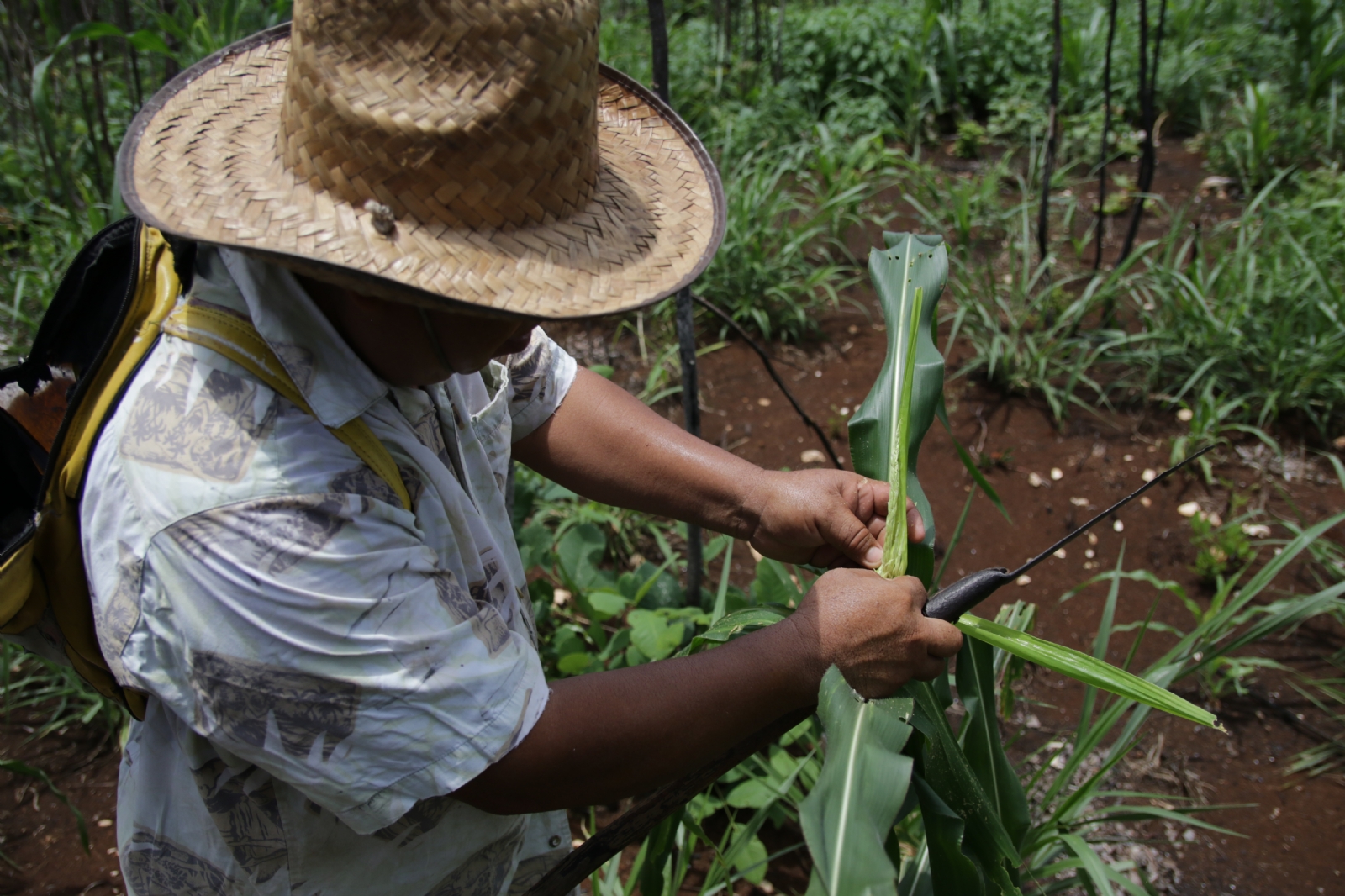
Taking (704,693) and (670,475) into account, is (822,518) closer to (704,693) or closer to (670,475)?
(670,475)

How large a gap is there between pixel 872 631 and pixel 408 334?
2.46ft

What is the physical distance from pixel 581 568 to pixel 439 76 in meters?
1.83

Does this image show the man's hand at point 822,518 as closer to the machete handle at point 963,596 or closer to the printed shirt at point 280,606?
the machete handle at point 963,596

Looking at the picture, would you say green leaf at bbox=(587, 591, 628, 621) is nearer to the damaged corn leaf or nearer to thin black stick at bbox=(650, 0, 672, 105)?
the damaged corn leaf

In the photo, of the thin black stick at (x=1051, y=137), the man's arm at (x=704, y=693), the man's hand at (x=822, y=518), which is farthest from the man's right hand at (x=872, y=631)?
the thin black stick at (x=1051, y=137)

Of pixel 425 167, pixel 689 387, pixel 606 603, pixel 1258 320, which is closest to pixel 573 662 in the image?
pixel 606 603

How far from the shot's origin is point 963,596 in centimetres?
146

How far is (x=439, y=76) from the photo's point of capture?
981 millimetres

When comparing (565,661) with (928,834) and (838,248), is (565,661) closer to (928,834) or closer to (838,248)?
(928,834)

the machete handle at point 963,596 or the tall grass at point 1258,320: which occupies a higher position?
the machete handle at point 963,596

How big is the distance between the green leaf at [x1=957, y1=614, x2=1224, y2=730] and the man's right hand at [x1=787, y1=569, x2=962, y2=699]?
190mm

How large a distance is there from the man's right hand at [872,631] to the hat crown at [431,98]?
692mm

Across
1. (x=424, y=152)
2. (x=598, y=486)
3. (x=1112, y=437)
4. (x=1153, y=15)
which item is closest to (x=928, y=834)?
(x=598, y=486)

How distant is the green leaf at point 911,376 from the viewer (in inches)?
67.7
